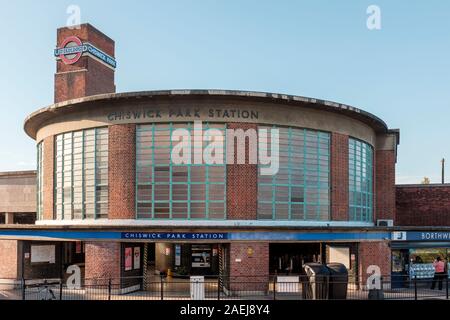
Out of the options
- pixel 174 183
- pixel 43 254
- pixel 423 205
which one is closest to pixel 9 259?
pixel 43 254

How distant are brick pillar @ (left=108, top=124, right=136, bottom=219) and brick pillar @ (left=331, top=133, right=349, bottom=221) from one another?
11.0m

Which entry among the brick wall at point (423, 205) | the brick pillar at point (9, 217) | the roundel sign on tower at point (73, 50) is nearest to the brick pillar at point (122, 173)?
the brick pillar at point (9, 217)

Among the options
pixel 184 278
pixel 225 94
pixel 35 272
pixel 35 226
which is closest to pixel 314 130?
pixel 225 94

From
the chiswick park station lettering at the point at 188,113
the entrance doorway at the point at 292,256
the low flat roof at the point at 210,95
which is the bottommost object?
the entrance doorway at the point at 292,256

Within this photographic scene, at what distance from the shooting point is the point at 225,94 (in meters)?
22.8

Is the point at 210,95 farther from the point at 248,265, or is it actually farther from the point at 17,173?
the point at 17,173

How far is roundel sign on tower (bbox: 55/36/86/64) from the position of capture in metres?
39.0

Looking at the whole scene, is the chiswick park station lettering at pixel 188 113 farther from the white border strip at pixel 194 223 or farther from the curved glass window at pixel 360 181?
Answer: the curved glass window at pixel 360 181

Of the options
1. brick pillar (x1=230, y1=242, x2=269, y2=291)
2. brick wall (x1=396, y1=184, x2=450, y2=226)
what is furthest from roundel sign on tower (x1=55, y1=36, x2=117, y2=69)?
brick wall (x1=396, y1=184, x2=450, y2=226)

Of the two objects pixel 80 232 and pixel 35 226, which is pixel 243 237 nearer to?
pixel 80 232

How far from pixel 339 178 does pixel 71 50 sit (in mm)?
26357

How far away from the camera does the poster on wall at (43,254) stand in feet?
84.5

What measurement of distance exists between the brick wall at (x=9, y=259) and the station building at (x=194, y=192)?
59 millimetres

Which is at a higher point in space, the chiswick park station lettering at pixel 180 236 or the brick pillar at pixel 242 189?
the brick pillar at pixel 242 189
